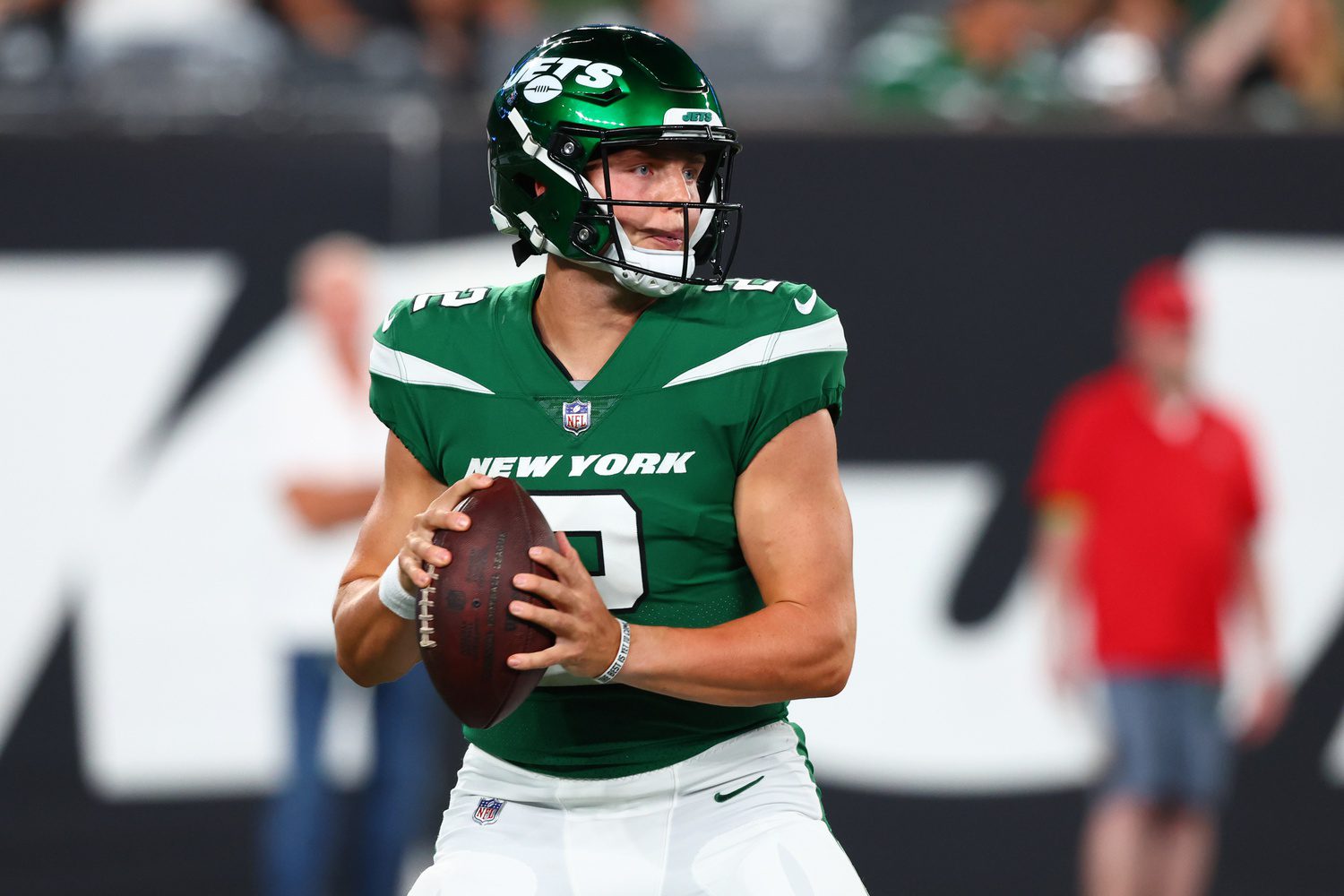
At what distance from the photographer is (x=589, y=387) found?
8.55 feet

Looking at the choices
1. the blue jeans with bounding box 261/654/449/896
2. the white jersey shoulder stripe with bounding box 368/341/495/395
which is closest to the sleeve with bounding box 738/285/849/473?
the white jersey shoulder stripe with bounding box 368/341/495/395

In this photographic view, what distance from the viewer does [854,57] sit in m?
7.55

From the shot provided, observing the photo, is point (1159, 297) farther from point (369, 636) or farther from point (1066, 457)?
point (369, 636)

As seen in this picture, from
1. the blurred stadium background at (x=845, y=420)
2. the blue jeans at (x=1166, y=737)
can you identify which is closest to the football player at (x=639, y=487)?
the blurred stadium background at (x=845, y=420)

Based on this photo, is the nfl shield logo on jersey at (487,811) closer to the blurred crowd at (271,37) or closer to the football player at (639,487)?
the football player at (639,487)

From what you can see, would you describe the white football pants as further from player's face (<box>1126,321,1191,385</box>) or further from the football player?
player's face (<box>1126,321,1191,385</box>)

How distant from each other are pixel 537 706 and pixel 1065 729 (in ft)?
11.8

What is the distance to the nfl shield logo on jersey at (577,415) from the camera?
2580 millimetres

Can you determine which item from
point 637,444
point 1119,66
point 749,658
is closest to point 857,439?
point 1119,66

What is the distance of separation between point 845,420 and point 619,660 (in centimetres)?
369

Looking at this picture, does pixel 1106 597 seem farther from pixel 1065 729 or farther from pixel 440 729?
pixel 440 729

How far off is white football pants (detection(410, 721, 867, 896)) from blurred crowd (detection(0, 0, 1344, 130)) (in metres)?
3.88

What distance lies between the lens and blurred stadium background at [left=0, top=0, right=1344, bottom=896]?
576cm

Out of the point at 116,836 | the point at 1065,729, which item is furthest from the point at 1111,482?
the point at 116,836
